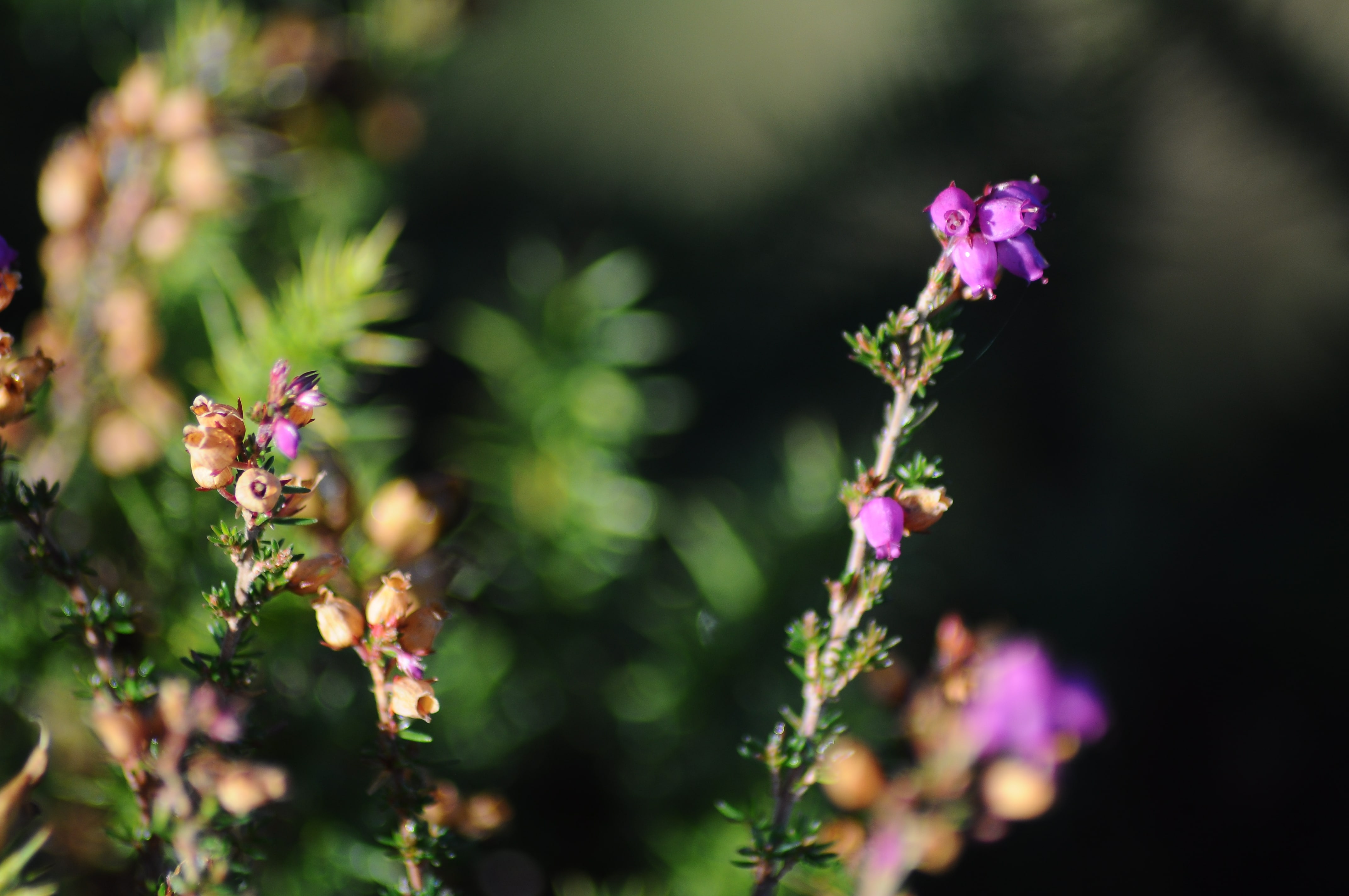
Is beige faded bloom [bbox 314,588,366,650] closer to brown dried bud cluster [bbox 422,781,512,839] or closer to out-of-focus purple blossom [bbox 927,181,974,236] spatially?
brown dried bud cluster [bbox 422,781,512,839]

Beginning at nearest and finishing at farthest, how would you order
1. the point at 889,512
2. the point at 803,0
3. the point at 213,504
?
1. the point at 889,512
2. the point at 213,504
3. the point at 803,0

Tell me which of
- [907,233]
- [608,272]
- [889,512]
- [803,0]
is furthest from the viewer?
[803,0]

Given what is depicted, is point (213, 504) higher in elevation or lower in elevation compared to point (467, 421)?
lower

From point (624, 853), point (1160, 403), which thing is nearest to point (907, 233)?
point (1160, 403)

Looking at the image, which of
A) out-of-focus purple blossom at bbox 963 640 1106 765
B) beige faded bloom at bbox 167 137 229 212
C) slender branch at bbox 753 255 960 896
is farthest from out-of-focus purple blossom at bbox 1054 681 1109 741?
beige faded bloom at bbox 167 137 229 212

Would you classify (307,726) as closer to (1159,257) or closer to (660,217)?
(660,217)

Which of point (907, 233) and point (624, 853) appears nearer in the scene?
point (624, 853)

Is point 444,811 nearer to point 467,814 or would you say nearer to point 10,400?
point 467,814

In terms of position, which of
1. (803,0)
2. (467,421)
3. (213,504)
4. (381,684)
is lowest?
(381,684)
